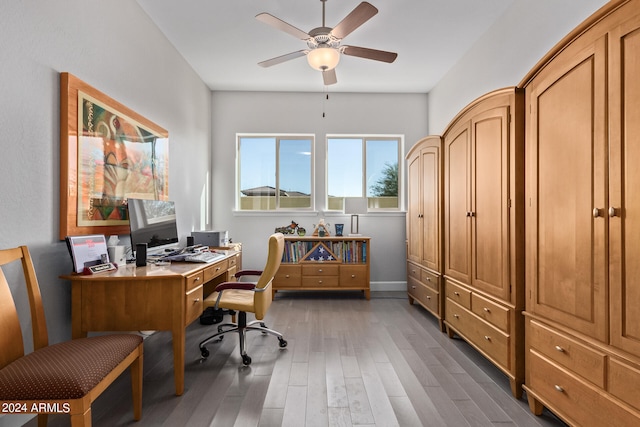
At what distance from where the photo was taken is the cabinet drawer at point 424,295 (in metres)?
3.51

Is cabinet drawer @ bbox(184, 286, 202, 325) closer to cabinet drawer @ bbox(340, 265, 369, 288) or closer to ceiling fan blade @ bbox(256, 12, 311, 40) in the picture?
ceiling fan blade @ bbox(256, 12, 311, 40)

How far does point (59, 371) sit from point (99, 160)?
1.52m

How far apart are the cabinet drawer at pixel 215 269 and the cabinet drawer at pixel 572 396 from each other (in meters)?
2.25

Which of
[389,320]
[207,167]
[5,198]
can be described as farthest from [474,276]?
[207,167]

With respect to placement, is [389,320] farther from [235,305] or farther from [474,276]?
[235,305]

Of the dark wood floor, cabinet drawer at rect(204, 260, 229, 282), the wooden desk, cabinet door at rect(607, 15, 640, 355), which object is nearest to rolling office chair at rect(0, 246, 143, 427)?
the wooden desk

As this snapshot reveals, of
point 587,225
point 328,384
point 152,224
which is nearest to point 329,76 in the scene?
point 152,224

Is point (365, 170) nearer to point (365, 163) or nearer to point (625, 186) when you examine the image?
point (365, 163)

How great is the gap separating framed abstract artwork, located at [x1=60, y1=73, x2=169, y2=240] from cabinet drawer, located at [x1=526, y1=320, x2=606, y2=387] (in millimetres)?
2941

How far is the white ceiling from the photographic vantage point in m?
2.95

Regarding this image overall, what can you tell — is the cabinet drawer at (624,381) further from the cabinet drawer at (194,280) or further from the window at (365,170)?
the window at (365,170)

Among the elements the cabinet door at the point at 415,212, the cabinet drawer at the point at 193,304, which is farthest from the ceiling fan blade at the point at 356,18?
the cabinet drawer at the point at 193,304

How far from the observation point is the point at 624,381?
4.58ft

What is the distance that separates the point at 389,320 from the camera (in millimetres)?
3686
